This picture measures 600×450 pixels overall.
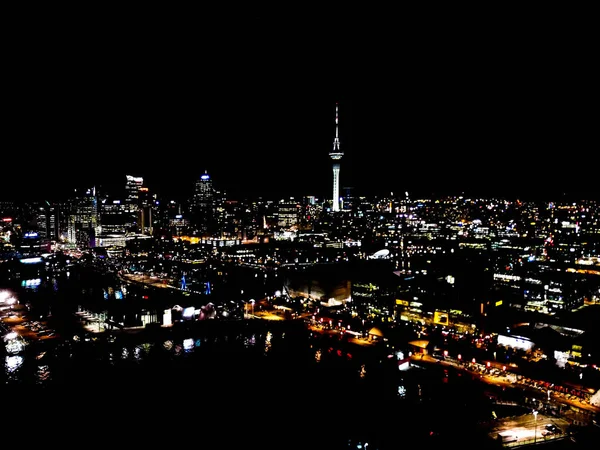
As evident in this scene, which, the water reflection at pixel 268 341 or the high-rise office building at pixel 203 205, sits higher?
the high-rise office building at pixel 203 205

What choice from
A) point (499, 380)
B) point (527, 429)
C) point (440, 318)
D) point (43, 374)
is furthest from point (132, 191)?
point (527, 429)

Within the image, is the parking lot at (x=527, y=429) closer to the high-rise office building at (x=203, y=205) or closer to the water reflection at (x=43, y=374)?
the water reflection at (x=43, y=374)

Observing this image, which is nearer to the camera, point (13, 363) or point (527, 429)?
point (527, 429)

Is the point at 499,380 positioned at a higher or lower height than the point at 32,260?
lower

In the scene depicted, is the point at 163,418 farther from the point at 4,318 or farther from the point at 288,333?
the point at 4,318

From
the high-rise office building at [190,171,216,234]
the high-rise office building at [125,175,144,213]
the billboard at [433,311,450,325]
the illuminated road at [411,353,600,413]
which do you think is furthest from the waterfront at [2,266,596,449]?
the high-rise office building at [125,175,144,213]

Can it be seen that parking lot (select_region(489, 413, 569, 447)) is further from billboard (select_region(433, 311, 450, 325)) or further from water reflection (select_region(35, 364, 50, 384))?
water reflection (select_region(35, 364, 50, 384))

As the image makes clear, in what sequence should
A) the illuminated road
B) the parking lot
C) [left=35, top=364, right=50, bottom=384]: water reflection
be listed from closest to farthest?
1. the parking lot
2. the illuminated road
3. [left=35, top=364, right=50, bottom=384]: water reflection

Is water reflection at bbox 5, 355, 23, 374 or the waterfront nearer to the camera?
the waterfront

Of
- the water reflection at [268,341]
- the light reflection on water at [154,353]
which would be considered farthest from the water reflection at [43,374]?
the water reflection at [268,341]

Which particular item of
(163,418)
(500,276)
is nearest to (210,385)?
(163,418)

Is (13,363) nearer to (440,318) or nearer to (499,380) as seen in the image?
(499,380)
